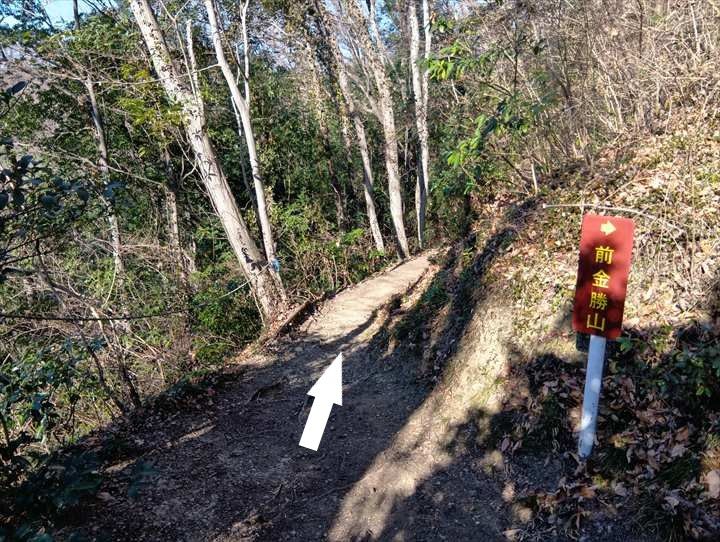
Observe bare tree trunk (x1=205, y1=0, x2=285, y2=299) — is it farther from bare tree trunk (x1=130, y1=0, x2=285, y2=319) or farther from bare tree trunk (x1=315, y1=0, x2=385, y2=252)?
bare tree trunk (x1=315, y1=0, x2=385, y2=252)

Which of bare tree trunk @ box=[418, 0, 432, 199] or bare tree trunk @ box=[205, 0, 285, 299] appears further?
bare tree trunk @ box=[418, 0, 432, 199]

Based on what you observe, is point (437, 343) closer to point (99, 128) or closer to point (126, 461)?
point (126, 461)

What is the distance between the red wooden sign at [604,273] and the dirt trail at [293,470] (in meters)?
1.76

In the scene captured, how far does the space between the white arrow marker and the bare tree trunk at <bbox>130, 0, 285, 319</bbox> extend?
4.74m

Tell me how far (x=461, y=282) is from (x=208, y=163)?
16.4ft

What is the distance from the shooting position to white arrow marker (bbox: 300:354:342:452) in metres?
4.67

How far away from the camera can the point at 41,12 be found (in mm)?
11117

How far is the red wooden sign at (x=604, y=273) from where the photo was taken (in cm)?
319

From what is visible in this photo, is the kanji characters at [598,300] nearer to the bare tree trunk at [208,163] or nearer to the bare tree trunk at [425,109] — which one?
the bare tree trunk at [208,163]

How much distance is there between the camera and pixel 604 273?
10.7 ft

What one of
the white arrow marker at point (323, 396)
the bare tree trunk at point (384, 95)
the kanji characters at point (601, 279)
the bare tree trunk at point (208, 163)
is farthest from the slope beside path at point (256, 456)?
the bare tree trunk at point (384, 95)

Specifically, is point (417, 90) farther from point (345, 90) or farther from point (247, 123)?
point (247, 123)

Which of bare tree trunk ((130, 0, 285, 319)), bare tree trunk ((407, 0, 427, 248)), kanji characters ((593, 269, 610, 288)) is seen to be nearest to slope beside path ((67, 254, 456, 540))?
bare tree trunk ((130, 0, 285, 319))

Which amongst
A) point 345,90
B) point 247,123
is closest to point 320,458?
point 247,123
